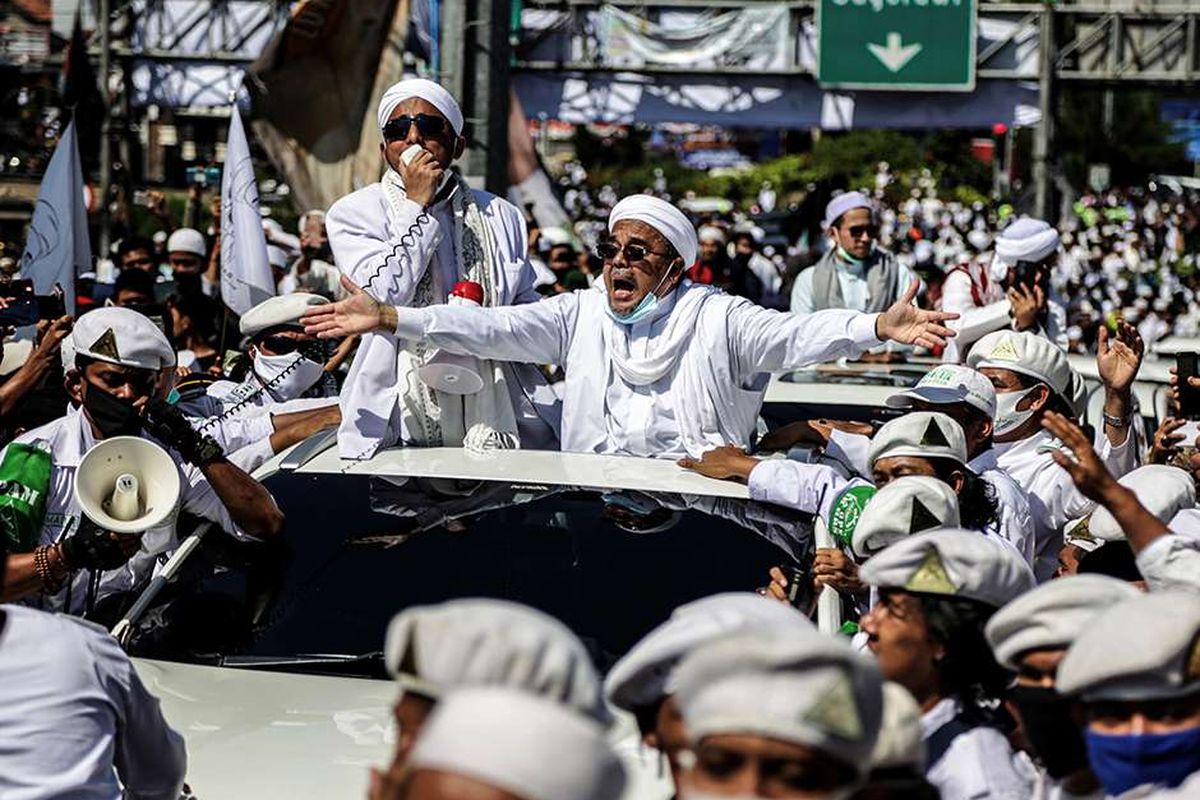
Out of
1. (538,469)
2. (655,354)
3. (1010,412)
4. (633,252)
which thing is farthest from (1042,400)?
(538,469)

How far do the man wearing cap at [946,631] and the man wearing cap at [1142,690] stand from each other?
0.53m

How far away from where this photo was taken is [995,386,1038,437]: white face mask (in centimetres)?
609

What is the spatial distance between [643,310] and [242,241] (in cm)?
356

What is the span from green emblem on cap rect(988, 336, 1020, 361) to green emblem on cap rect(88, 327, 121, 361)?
2.57 meters

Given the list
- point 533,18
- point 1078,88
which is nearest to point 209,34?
point 533,18

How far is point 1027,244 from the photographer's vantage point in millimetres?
8734

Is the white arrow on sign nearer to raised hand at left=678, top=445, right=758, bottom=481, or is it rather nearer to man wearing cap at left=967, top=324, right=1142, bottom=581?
man wearing cap at left=967, top=324, right=1142, bottom=581

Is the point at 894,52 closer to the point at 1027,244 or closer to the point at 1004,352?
the point at 1027,244

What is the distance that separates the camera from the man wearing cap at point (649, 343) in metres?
6.02

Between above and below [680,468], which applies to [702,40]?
above

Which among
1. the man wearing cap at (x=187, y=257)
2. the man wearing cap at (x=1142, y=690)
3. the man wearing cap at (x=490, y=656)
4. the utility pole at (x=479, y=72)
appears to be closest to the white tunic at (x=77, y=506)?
the man wearing cap at (x=490, y=656)

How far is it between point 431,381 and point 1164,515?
242 cm

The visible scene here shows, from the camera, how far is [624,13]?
24.2 meters

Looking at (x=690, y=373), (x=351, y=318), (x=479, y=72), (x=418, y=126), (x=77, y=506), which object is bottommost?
(x=77, y=506)
